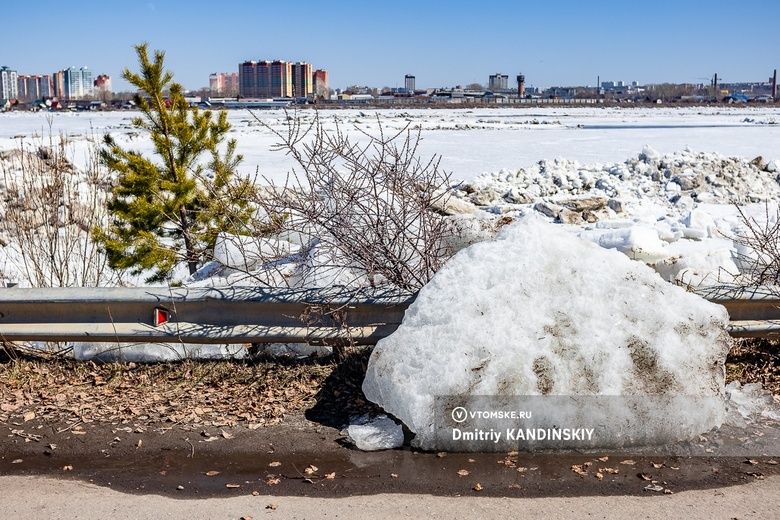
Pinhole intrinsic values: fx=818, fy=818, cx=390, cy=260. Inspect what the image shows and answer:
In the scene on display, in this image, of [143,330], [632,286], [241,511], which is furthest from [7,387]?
[632,286]

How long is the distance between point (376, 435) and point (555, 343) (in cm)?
116

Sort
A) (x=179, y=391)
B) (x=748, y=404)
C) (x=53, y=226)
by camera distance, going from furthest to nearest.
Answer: (x=53, y=226)
(x=179, y=391)
(x=748, y=404)

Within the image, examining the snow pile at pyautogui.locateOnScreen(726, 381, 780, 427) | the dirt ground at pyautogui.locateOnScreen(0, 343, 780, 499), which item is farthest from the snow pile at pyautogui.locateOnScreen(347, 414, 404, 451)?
the snow pile at pyautogui.locateOnScreen(726, 381, 780, 427)

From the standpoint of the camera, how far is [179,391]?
5449 millimetres

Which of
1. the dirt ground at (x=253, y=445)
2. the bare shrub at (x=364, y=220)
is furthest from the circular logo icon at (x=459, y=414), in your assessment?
the bare shrub at (x=364, y=220)

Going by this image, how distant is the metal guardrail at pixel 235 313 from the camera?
5.56 meters

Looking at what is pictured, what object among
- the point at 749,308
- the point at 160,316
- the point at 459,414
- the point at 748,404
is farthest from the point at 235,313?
the point at 749,308

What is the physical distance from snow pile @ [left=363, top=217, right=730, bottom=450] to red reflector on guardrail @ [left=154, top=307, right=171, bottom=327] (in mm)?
1707

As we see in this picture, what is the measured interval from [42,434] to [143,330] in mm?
1017

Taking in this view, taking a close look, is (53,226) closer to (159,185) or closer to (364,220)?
(364,220)

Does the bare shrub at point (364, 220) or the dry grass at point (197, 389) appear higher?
the bare shrub at point (364, 220)

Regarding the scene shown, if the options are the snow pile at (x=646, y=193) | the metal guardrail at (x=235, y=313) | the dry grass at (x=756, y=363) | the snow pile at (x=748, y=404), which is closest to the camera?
the snow pile at (x=748, y=404)

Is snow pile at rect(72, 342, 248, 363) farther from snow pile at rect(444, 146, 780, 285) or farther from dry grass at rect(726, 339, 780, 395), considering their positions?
snow pile at rect(444, 146, 780, 285)

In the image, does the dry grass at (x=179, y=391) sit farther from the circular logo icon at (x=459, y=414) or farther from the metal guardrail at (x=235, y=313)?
the circular logo icon at (x=459, y=414)
